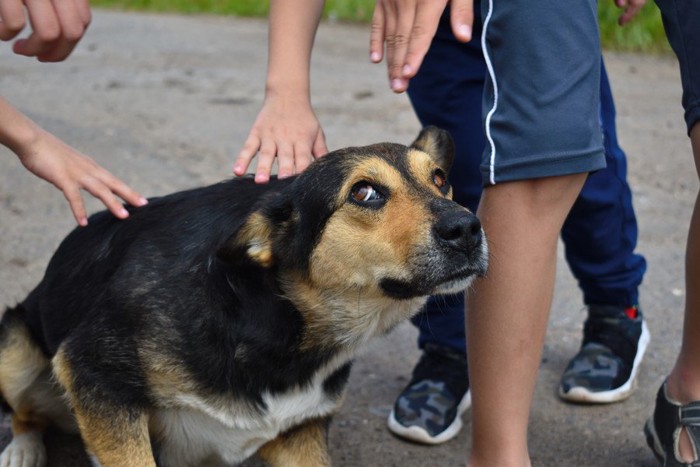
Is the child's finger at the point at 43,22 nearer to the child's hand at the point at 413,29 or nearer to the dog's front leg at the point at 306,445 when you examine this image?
the child's hand at the point at 413,29

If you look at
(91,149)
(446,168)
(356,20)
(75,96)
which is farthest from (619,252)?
(356,20)

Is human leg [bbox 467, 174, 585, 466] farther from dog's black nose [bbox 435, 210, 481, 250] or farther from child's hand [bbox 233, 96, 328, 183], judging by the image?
child's hand [bbox 233, 96, 328, 183]

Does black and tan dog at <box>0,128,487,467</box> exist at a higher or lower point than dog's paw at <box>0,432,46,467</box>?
higher

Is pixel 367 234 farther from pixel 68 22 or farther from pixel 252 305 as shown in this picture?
pixel 68 22

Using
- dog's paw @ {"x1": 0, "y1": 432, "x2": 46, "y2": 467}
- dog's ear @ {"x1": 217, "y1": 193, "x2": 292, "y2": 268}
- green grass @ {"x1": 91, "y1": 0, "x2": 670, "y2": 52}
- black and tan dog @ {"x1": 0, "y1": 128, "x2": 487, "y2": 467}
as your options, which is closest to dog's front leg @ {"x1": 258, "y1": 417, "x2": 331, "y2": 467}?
black and tan dog @ {"x1": 0, "y1": 128, "x2": 487, "y2": 467}

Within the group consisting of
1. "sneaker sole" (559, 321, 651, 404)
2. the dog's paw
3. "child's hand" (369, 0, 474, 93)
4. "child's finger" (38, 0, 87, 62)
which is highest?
"child's hand" (369, 0, 474, 93)

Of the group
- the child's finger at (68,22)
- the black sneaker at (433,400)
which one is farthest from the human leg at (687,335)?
the child's finger at (68,22)

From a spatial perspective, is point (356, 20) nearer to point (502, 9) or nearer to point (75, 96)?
point (75, 96)

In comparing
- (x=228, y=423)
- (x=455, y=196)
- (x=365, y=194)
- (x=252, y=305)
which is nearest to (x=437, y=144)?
(x=455, y=196)

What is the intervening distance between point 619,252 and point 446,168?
2.94 feet

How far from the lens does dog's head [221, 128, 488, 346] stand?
254 cm

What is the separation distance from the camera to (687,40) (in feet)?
8.68

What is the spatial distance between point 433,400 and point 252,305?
0.99 m

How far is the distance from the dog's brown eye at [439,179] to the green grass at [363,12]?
6.28 meters
